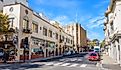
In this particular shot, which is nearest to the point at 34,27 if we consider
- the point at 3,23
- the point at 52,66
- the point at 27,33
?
the point at 27,33

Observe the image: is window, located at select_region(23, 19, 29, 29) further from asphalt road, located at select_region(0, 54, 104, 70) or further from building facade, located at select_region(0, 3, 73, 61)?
asphalt road, located at select_region(0, 54, 104, 70)

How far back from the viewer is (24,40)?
134 feet

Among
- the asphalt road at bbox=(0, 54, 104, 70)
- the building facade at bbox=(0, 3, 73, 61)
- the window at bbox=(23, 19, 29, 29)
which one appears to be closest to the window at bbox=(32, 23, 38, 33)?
the building facade at bbox=(0, 3, 73, 61)

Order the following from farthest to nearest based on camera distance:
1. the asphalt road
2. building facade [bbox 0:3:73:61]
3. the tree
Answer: building facade [bbox 0:3:73:61], the tree, the asphalt road

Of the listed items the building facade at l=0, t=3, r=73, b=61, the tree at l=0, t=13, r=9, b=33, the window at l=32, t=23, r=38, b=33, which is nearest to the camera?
the tree at l=0, t=13, r=9, b=33

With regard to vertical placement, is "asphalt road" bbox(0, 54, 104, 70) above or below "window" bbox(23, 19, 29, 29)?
below

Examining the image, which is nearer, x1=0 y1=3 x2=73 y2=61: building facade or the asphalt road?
the asphalt road

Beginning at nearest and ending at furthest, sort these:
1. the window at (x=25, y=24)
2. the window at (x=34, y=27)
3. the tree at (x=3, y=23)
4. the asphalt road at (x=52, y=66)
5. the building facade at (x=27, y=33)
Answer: the asphalt road at (x=52, y=66) → the tree at (x=3, y=23) → the building facade at (x=27, y=33) → the window at (x=25, y=24) → the window at (x=34, y=27)

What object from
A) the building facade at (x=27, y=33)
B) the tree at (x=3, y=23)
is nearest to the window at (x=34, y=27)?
the building facade at (x=27, y=33)

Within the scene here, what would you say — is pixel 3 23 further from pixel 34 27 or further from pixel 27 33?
pixel 34 27

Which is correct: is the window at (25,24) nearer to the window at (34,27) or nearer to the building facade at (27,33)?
the building facade at (27,33)

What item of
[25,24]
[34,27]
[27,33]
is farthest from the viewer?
[34,27]

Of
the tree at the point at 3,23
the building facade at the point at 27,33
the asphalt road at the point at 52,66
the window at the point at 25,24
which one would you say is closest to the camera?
the asphalt road at the point at 52,66

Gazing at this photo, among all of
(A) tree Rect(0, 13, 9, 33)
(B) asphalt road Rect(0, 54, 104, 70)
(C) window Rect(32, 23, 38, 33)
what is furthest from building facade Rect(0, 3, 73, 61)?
(B) asphalt road Rect(0, 54, 104, 70)
